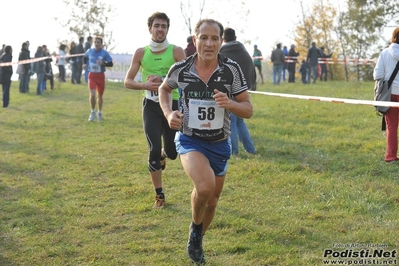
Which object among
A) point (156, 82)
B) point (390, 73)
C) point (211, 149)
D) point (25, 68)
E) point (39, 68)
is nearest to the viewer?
point (211, 149)

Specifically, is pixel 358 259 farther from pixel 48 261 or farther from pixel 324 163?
pixel 324 163

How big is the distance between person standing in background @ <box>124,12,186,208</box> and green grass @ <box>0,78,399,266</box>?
53 centimetres

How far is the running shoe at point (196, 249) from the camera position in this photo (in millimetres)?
5223

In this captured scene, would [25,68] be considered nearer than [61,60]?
Yes

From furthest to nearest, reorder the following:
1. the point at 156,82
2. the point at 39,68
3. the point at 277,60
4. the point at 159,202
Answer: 1. the point at 277,60
2. the point at 39,68
3. the point at 159,202
4. the point at 156,82

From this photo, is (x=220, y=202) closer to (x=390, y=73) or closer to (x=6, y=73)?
(x=390, y=73)

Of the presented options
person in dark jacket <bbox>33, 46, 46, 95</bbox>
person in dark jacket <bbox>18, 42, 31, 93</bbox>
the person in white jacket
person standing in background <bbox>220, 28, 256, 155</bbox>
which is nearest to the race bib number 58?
the person in white jacket

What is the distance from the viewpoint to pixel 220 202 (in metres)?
7.45

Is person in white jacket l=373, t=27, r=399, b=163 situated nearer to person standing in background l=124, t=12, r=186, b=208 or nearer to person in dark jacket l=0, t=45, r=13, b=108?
person standing in background l=124, t=12, r=186, b=208

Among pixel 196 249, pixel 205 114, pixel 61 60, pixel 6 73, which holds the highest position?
pixel 61 60

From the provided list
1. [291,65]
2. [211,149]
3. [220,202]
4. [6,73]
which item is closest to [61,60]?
[6,73]

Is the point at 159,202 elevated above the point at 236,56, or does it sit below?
below

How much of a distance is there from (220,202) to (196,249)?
2234mm

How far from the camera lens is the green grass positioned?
5672mm
